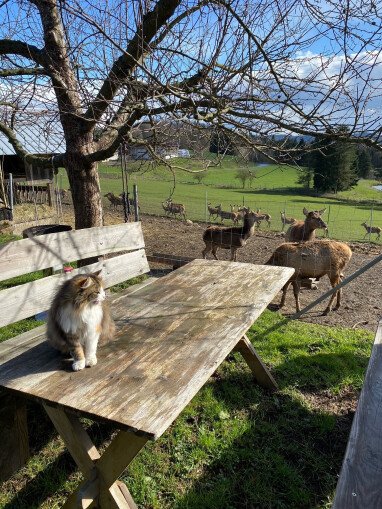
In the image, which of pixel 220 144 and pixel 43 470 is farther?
pixel 220 144

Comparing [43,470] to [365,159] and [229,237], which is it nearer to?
[229,237]

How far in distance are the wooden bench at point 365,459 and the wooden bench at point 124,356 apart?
2.44 feet

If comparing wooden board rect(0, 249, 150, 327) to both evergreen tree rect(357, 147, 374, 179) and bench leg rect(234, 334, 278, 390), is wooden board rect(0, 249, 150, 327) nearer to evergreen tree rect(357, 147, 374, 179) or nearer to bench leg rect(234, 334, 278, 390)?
bench leg rect(234, 334, 278, 390)

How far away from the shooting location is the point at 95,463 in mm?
1867

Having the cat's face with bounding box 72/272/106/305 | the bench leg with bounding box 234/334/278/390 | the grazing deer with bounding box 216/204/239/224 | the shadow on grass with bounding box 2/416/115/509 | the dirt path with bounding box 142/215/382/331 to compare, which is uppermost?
the cat's face with bounding box 72/272/106/305

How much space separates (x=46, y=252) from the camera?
327 cm

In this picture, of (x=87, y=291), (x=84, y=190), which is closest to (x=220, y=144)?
(x=84, y=190)

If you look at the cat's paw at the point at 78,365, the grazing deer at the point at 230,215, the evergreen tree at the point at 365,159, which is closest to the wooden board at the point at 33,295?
the cat's paw at the point at 78,365

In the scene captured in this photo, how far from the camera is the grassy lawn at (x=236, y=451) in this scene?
2.39 metres

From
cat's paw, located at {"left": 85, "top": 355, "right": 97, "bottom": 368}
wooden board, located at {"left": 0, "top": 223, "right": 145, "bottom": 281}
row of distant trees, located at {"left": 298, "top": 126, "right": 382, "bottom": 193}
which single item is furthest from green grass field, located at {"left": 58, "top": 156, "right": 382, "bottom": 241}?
cat's paw, located at {"left": 85, "top": 355, "right": 97, "bottom": 368}

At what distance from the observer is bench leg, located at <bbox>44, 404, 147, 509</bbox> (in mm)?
1773

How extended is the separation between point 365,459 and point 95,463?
1304mm

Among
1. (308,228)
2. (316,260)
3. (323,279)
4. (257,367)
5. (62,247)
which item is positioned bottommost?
(323,279)

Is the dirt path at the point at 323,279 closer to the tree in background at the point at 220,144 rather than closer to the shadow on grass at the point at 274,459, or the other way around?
the shadow on grass at the point at 274,459
